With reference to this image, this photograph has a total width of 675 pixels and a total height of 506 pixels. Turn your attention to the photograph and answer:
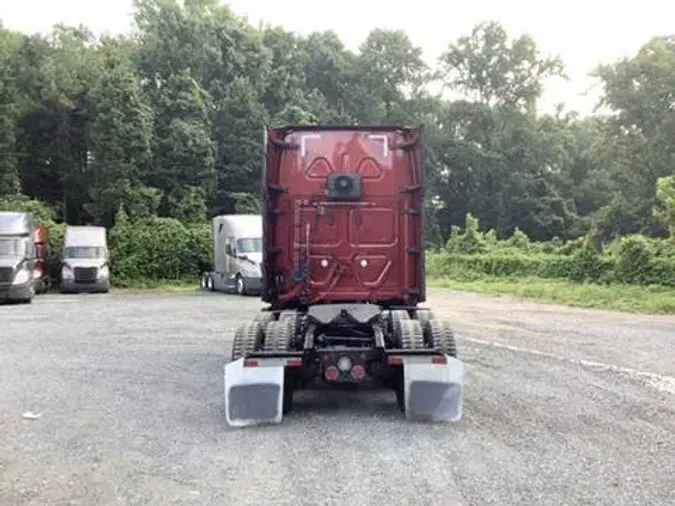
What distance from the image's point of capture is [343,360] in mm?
9094

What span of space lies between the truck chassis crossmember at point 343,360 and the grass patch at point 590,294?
1454 centimetres

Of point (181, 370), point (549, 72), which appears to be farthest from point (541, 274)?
point (549, 72)

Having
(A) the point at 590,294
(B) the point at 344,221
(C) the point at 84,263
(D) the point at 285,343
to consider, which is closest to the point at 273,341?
(D) the point at 285,343

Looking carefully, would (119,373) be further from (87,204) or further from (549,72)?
(549,72)

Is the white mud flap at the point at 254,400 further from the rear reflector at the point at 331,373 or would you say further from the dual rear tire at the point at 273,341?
the rear reflector at the point at 331,373

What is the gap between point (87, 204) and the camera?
150 ft

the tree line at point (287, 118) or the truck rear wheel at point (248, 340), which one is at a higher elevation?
the tree line at point (287, 118)

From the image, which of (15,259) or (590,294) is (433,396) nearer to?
(590,294)

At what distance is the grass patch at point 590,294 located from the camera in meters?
23.1

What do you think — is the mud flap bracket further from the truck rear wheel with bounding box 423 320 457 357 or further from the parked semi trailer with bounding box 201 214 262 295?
the parked semi trailer with bounding box 201 214 262 295

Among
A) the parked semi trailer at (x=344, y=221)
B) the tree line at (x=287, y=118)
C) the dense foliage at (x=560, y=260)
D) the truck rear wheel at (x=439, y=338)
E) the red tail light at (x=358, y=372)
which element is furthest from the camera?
the tree line at (x=287, y=118)

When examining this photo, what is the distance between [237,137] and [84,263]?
57.6ft

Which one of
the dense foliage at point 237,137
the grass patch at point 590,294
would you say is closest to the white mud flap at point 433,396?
the grass patch at point 590,294

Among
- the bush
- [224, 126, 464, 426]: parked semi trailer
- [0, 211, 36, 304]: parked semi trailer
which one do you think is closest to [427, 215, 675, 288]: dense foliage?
the bush
